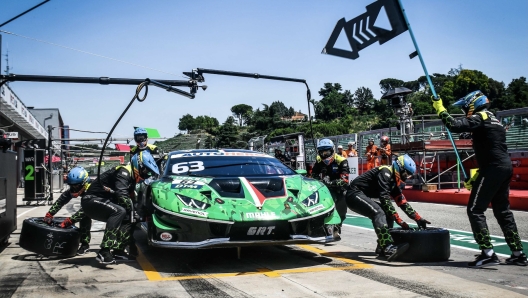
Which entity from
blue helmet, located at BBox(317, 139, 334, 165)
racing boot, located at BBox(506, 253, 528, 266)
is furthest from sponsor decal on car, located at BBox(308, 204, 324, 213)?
racing boot, located at BBox(506, 253, 528, 266)

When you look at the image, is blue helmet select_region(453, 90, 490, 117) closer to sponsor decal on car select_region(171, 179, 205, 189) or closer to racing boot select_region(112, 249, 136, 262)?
sponsor decal on car select_region(171, 179, 205, 189)

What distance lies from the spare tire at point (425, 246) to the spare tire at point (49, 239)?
4.23 m

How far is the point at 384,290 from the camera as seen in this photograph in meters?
4.79

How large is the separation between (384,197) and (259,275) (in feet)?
6.83

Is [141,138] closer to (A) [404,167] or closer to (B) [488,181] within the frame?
(A) [404,167]

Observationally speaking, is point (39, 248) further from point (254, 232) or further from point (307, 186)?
point (307, 186)

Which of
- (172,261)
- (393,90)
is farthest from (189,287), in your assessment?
(393,90)

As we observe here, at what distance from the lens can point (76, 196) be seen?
281 inches

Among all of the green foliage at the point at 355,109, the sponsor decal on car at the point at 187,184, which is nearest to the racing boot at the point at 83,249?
the sponsor decal on car at the point at 187,184

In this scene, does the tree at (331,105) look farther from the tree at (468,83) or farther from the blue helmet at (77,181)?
the blue helmet at (77,181)

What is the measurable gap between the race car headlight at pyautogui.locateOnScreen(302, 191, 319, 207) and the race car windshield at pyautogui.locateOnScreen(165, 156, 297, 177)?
864 millimetres

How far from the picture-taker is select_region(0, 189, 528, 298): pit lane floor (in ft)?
15.8

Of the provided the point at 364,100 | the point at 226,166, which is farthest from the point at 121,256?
the point at 364,100

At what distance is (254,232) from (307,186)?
1.20 meters
